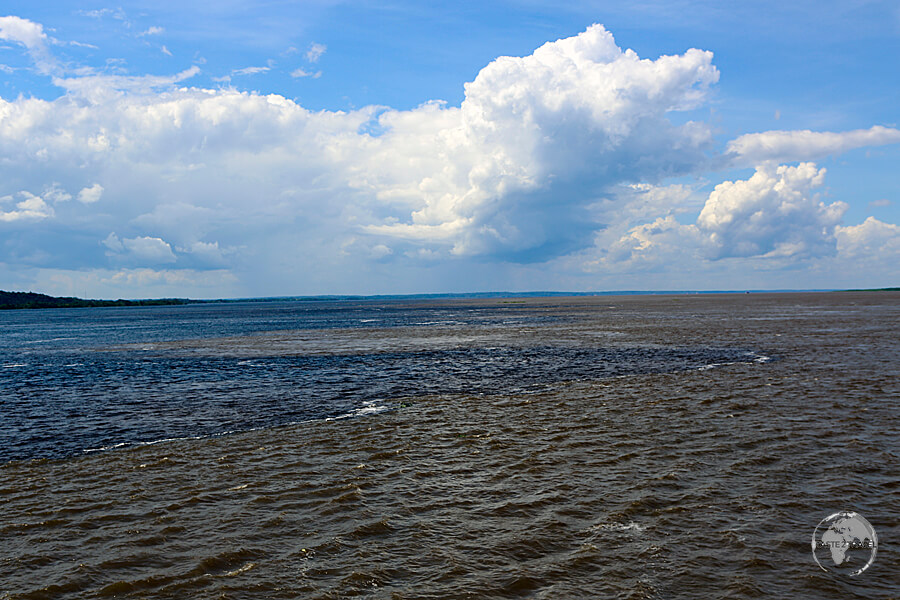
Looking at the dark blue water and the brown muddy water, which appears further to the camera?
the dark blue water

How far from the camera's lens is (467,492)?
610 inches

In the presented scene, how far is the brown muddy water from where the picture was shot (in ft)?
35.4

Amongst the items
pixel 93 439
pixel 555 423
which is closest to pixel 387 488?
pixel 555 423

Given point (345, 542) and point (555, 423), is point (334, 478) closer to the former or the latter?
point (345, 542)

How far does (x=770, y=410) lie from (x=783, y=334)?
1817 inches

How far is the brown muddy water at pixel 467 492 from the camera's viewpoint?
1080cm

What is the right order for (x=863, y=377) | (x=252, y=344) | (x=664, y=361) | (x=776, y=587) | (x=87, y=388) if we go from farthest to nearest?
1. (x=252, y=344)
2. (x=664, y=361)
3. (x=87, y=388)
4. (x=863, y=377)
5. (x=776, y=587)

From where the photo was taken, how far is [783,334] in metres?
63.7

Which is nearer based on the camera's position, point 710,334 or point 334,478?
point 334,478

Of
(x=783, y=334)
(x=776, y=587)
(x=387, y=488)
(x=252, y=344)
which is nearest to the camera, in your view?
(x=776, y=587)

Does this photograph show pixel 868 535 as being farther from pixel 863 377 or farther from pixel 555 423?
pixel 863 377

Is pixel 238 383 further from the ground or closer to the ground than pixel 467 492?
closer to the ground

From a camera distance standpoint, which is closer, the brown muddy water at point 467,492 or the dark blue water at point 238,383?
the brown muddy water at point 467,492

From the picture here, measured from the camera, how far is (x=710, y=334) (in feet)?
221
